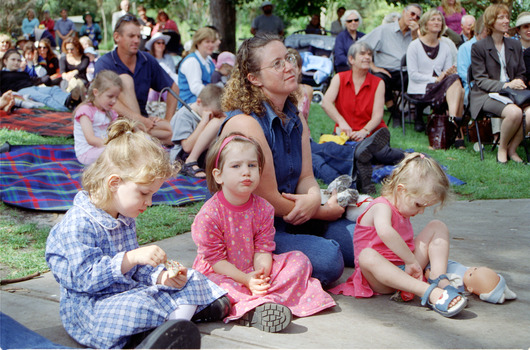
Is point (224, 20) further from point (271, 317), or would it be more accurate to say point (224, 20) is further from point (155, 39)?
point (271, 317)

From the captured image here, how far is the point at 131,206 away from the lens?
8.45 feet

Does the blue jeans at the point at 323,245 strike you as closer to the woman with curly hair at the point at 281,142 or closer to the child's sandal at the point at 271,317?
the woman with curly hair at the point at 281,142

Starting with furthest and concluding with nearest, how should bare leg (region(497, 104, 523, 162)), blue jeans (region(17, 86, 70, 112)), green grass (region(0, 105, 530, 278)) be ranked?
1. blue jeans (region(17, 86, 70, 112))
2. bare leg (region(497, 104, 523, 162))
3. green grass (region(0, 105, 530, 278))

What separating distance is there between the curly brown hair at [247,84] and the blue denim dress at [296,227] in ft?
0.13

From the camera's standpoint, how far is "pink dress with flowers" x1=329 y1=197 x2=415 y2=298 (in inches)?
129

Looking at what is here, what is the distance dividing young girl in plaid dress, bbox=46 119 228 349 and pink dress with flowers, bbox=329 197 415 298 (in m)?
0.86

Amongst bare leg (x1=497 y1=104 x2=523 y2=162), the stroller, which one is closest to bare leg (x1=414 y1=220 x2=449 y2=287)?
bare leg (x1=497 y1=104 x2=523 y2=162)

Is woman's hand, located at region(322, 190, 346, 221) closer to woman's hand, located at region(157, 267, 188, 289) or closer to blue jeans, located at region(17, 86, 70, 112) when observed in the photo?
woman's hand, located at region(157, 267, 188, 289)

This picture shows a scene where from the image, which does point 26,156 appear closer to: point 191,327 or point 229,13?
point 191,327

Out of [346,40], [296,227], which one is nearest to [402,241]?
[296,227]

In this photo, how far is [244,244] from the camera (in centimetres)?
306

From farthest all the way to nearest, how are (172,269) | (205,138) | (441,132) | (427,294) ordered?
(441,132) < (205,138) < (427,294) < (172,269)

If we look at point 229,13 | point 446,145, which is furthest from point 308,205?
point 229,13

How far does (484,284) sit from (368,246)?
0.60 meters
